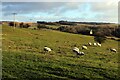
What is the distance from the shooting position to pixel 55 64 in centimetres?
2083

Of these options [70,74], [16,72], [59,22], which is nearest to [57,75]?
[70,74]

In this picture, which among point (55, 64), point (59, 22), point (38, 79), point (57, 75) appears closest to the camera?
point (38, 79)

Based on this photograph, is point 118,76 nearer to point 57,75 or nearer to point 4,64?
point 57,75

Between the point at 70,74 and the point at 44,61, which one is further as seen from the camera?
the point at 44,61

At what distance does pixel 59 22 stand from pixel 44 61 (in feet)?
323

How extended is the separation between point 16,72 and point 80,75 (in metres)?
4.08

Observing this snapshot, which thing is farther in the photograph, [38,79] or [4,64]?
[4,64]

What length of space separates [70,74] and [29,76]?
2.80m

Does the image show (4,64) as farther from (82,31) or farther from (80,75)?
(82,31)

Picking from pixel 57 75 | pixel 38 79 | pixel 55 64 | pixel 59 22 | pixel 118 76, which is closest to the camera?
pixel 38 79

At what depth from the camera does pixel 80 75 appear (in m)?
18.1

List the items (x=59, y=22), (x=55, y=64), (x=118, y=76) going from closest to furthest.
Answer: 1. (x=118, y=76)
2. (x=55, y=64)
3. (x=59, y=22)

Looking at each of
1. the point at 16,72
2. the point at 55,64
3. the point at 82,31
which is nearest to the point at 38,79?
the point at 16,72

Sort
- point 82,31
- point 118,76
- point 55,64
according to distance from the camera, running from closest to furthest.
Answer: point 118,76, point 55,64, point 82,31
